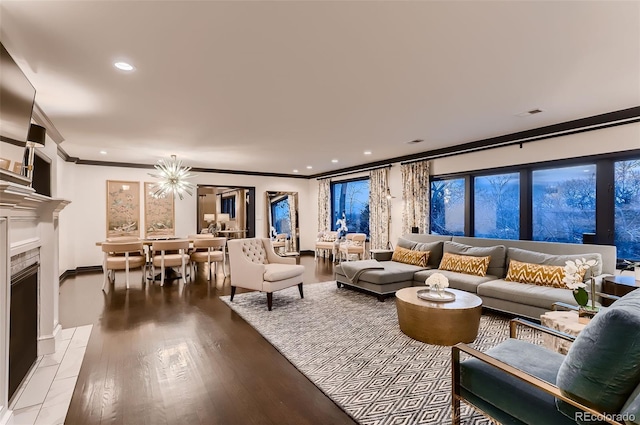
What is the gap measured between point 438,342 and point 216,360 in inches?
85.8

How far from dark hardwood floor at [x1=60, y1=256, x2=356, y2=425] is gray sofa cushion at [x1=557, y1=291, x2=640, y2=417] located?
4.44 feet

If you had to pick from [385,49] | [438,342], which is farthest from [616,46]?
[438,342]

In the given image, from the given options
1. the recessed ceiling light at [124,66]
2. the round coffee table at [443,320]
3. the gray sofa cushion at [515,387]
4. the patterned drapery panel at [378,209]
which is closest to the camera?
the gray sofa cushion at [515,387]

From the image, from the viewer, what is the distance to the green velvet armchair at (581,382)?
4.02ft

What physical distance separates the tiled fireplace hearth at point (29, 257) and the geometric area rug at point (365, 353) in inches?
77.0

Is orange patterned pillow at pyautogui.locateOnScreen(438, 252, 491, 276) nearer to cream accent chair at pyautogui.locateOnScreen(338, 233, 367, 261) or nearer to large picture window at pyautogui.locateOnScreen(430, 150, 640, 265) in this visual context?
large picture window at pyautogui.locateOnScreen(430, 150, 640, 265)

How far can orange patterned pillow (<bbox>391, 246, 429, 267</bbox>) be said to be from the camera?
5227 millimetres

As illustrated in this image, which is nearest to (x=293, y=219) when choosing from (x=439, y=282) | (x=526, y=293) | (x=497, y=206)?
(x=497, y=206)

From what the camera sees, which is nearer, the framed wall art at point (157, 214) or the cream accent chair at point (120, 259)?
the cream accent chair at point (120, 259)

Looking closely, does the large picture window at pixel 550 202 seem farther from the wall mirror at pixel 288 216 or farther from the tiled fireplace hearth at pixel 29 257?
the tiled fireplace hearth at pixel 29 257

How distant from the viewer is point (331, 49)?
95.3 inches

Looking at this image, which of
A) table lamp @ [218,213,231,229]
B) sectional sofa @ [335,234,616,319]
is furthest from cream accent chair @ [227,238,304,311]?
table lamp @ [218,213,231,229]

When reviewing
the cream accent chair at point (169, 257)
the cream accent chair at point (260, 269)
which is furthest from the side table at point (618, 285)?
the cream accent chair at point (169, 257)

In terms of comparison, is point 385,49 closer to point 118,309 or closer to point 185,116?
point 185,116
